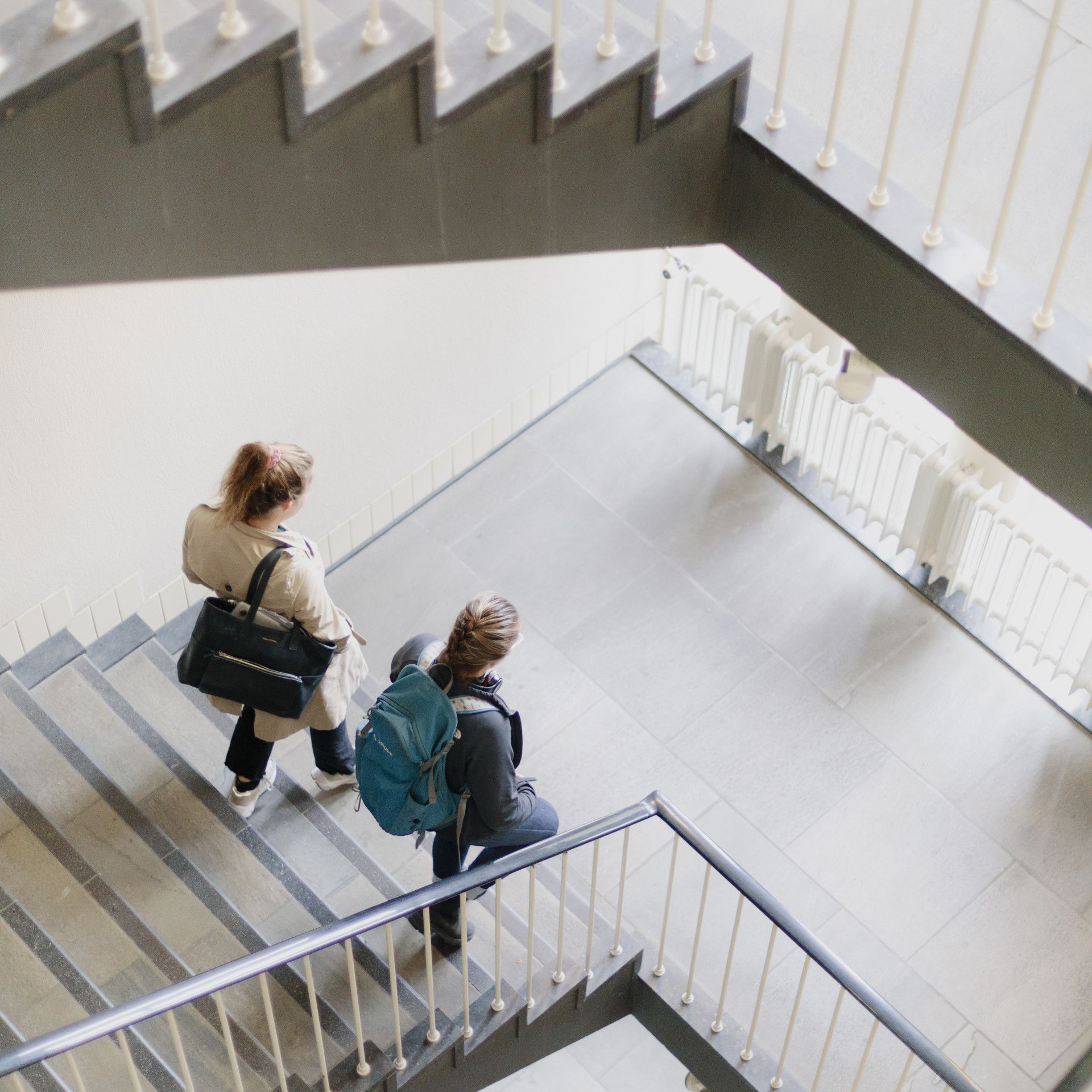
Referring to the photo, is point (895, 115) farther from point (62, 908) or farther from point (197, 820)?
point (62, 908)

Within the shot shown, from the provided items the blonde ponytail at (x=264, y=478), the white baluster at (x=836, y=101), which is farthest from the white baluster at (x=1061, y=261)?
the blonde ponytail at (x=264, y=478)

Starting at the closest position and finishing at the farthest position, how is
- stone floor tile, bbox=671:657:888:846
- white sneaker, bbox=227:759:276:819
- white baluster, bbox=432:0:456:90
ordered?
1. white baluster, bbox=432:0:456:90
2. white sneaker, bbox=227:759:276:819
3. stone floor tile, bbox=671:657:888:846

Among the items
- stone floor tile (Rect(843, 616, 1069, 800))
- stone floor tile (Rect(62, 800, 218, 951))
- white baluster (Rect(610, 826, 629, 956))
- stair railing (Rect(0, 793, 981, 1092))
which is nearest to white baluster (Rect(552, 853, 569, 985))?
stair railing (Rect(0, 793, 981, 1092))

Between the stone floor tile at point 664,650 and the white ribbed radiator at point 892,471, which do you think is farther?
the stone floor tile at point 664,650

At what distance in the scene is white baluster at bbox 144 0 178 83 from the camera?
7.22 ft

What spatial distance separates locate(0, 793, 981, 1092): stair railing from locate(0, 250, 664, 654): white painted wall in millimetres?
1805

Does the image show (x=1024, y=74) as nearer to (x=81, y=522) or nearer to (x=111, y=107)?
(x=111, y=107)

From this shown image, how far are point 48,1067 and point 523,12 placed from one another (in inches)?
121

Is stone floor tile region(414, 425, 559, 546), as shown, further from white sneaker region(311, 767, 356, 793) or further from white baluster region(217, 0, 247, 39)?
white baluster region(217, 0, 247, 39)

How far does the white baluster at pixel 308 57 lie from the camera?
91.1 inches

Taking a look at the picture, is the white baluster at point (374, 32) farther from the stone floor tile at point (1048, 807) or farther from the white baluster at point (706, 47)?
the stone floor tile at point (1048, 807)

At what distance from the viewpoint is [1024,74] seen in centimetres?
346

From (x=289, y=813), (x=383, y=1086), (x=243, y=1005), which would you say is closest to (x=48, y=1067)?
(x=243, y=1005)

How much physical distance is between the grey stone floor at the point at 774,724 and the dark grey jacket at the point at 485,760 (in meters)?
1.54
